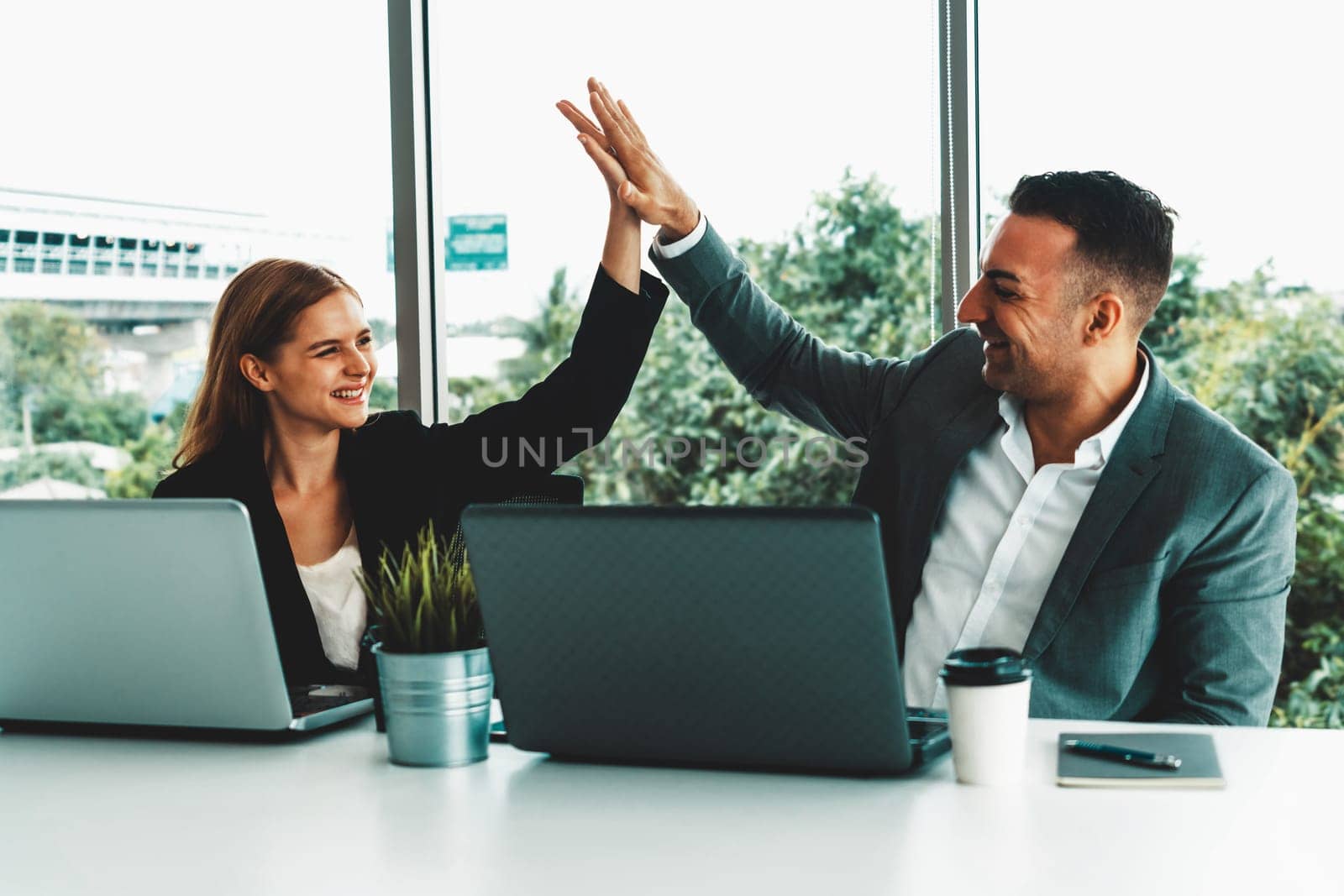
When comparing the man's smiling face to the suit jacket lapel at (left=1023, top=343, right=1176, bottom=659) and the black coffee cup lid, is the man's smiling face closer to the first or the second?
the suit jacket lapel at (left=1023, top=343, right=1176, bottom=659)

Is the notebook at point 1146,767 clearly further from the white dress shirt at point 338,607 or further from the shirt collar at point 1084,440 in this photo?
the white dress shirt at point 338,607

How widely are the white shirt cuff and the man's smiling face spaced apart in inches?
19.9

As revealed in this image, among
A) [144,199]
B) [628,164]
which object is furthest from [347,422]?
[144,199]

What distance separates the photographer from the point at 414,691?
1.30 metres

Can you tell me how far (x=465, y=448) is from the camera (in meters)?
2.36

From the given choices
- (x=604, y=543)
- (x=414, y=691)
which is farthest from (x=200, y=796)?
(x=604, y=543)

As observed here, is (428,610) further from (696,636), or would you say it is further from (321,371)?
(321,371)

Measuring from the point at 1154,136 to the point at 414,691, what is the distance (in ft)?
6.94

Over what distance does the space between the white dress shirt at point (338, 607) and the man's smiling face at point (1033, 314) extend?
1067 mm

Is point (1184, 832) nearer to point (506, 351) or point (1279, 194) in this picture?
point (1279, 194)

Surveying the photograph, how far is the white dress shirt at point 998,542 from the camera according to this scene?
198 centimetres

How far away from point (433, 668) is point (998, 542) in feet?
3.45

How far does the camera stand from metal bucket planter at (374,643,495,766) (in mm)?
1293

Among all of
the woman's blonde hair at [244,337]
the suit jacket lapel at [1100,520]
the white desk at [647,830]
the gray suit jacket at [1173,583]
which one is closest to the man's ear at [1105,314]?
the gray suit jacket at [1173,583]
